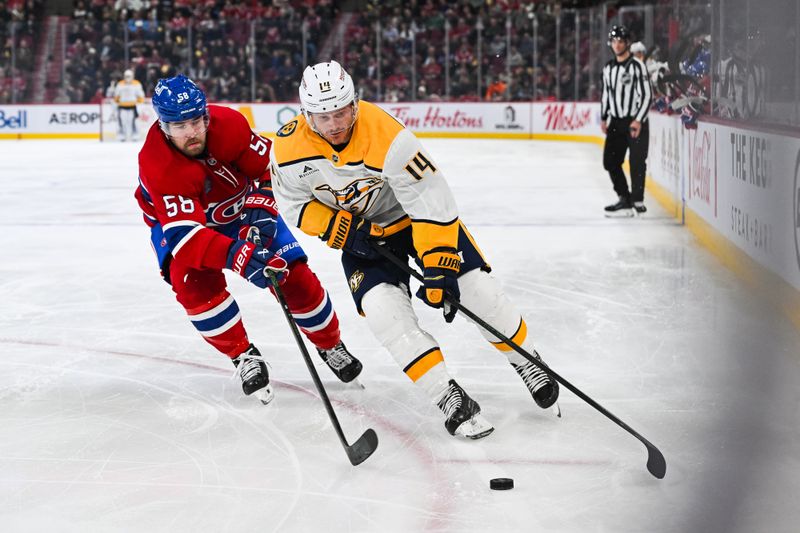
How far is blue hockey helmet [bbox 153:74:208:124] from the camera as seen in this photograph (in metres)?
2.99

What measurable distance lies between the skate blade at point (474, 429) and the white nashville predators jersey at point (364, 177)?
0.51 metres

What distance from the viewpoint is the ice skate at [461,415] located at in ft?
9.34

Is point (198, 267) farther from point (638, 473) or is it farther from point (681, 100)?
point (681, 100)

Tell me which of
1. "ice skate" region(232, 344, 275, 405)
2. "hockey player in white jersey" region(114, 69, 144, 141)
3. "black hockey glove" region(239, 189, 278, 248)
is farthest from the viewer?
"hockey player in white jersey" region(114, 69, 144, 141)

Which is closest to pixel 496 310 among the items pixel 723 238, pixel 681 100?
pixel 723 238

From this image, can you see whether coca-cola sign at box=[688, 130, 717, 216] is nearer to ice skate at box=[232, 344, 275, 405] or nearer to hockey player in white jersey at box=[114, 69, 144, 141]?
ice skate at box=[232, 344, 275, 405]

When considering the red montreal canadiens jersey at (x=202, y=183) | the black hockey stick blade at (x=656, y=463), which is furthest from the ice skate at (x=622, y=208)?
the black hockey stick blade at (x=656, y=463)

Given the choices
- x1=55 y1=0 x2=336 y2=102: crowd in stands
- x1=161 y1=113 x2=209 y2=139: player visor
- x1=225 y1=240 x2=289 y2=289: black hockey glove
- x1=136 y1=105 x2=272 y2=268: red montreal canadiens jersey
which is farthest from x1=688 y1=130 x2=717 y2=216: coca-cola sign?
x1=55 y1=0 x2=336 y2=102: crowd in stands

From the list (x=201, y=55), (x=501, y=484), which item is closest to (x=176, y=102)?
(x=501, y=484)

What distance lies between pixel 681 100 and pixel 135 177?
654 cm

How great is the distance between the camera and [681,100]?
7.14 metres

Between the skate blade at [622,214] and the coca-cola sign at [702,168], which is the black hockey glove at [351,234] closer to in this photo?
the coca-cola sign at [702,168]

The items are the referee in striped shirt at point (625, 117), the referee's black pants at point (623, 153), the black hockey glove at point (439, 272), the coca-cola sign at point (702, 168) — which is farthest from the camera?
the referee's black pants at point (623, 153)

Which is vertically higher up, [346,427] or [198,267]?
[198,267]
